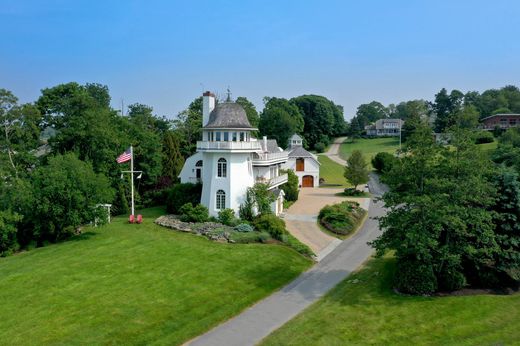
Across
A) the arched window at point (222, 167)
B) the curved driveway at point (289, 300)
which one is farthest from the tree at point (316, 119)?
→ the curved driveway at point (289, 300)

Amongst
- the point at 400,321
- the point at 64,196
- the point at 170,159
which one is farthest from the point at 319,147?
the point at 400,321

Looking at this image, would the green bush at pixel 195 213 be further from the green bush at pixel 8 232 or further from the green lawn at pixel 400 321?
the green lawn at pixel 400 321

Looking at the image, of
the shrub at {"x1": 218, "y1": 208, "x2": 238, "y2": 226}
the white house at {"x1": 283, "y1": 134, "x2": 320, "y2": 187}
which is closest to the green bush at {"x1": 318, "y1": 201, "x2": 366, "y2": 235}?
the shrub at {"x1": 218, "y1": 208, "x2": 238, "y2": 226}

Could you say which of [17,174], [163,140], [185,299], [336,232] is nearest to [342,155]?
[163,140]

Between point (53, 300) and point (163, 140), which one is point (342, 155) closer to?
point (163, 140)

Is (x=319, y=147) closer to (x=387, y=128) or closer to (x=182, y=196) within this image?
(x=387, y=128)
